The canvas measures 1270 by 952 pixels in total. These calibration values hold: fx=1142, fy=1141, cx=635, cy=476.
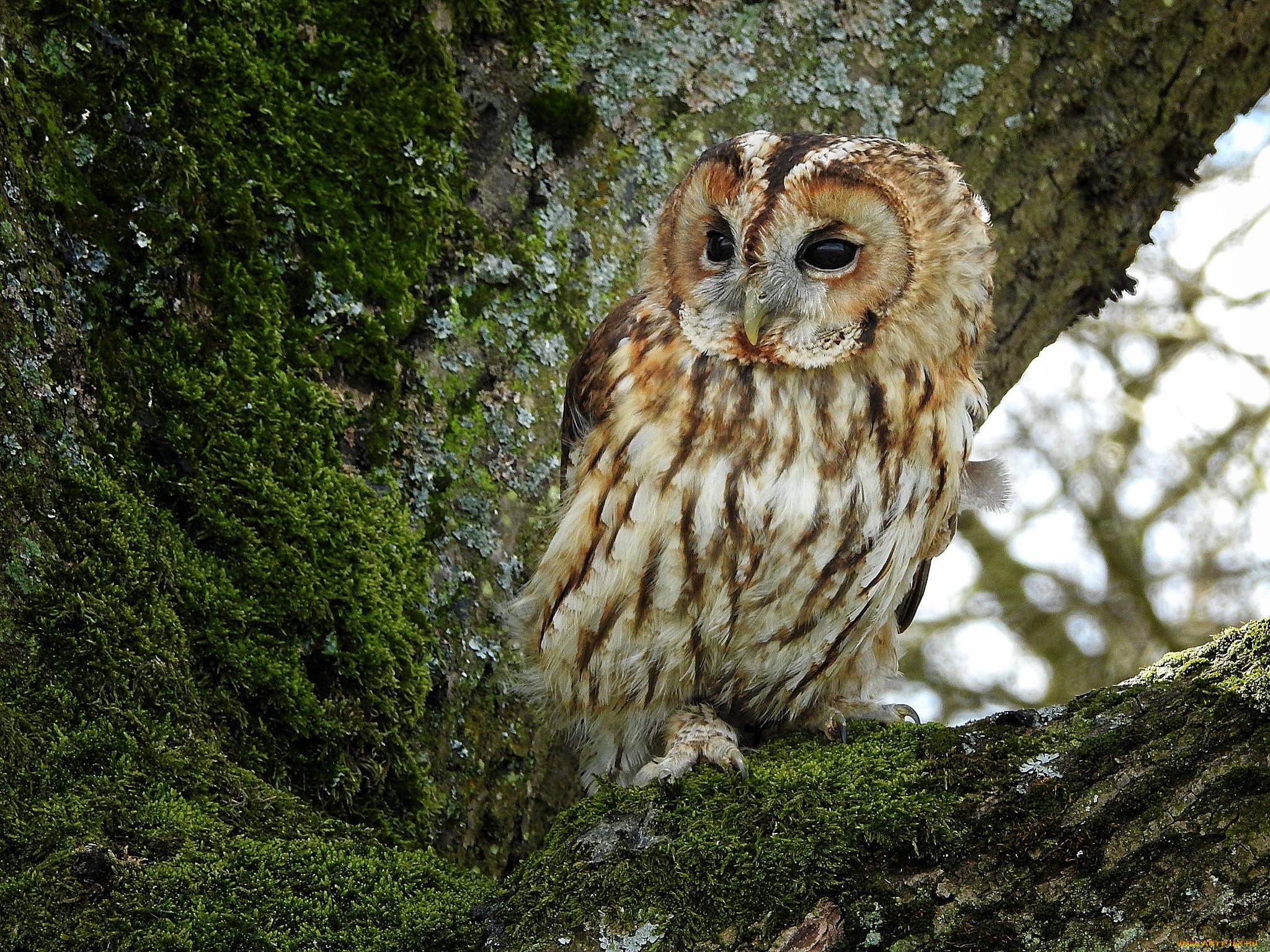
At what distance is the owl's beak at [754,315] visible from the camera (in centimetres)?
236

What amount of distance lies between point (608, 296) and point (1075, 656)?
458 cm

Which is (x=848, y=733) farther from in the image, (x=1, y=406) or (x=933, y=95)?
(x=933, y=95)

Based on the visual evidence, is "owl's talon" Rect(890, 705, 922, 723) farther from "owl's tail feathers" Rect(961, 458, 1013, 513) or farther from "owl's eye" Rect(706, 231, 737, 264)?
"owl's eye" Rect(706, 231, 737, 264)

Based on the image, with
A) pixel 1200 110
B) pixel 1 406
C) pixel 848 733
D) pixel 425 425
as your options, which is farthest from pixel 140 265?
pixel 1200 110

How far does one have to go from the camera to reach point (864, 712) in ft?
8.80

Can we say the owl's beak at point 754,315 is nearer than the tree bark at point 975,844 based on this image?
No

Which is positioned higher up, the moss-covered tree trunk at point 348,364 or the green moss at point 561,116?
the green moss at point 561,116

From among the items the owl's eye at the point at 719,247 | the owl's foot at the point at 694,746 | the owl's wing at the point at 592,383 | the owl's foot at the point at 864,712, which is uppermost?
the owl's eye at the point at 719,247

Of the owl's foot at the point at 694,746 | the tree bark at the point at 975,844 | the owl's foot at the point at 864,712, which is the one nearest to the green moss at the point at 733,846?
the tree bark at the point at 975,844

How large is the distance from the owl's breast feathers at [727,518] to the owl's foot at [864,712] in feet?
0.41

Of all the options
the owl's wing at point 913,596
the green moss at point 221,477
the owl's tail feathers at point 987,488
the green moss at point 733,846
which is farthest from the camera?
the owl's tail feathers at point 987,488

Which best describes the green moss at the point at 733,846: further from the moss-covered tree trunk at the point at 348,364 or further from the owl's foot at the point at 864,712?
the owl's foot at the point at 864,712

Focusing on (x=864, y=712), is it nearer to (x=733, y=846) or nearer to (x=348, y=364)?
(x=733, y=846)

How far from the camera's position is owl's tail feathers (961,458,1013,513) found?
288 centimetres
